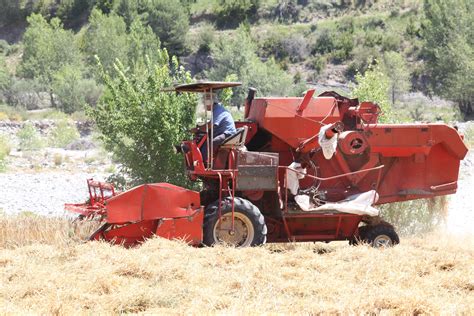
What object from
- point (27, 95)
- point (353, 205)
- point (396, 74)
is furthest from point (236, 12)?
point (353, 205)

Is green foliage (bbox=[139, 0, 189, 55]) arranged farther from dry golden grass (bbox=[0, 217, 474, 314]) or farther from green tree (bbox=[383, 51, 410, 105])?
dry golden grass (bbox=[0, 217, 474, 314])

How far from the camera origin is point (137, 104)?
13312 millimetres

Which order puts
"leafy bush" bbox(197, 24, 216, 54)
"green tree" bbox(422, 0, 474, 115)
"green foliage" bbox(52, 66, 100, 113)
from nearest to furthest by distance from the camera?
"green tree" bbox(422, 0, 474, 115) < "green foliage" bbox(52, 66, 100, 113) < "leafy bush" bbox(197, 24, 216, 54)

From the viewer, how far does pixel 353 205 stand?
10.8 meters

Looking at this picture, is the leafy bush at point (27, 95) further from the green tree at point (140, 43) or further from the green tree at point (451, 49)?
the green tree at point (451, 49)

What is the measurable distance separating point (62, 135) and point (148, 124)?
96.5 ft

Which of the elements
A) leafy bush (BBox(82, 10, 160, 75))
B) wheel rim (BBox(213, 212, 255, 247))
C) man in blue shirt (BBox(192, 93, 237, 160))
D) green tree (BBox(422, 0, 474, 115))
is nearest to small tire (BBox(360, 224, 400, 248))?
wheel rim (BBox(213, 212, 255, 247))

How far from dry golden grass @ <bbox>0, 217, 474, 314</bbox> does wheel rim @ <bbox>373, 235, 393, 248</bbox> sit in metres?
0.54

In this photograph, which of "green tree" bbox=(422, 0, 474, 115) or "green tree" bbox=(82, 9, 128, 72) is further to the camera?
"green tree" bbox=(82, 9, 128, 72)

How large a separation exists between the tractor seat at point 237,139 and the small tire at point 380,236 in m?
2.34

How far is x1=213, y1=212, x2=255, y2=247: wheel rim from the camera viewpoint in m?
10.2

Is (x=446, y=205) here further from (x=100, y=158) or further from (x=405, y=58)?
(x=405, y=58)

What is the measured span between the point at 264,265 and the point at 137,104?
544 centimetres

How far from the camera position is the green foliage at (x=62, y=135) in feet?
132
